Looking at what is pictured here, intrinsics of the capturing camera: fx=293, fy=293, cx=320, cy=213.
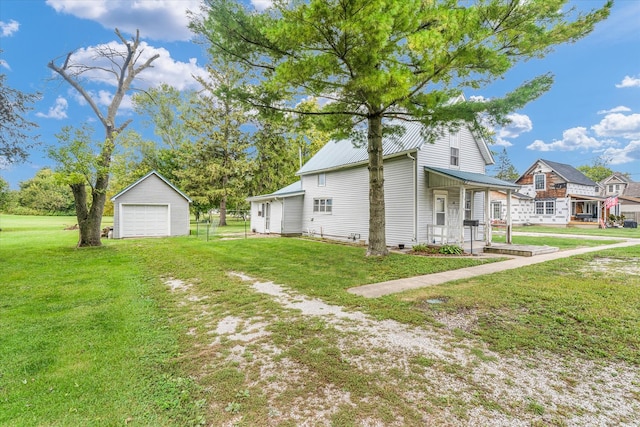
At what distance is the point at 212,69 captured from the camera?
91.0 feet

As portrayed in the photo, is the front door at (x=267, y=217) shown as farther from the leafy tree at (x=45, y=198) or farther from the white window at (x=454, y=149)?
the leafy tree at (x=45, y=198)

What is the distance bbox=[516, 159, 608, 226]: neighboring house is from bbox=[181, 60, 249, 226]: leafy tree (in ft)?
93.0

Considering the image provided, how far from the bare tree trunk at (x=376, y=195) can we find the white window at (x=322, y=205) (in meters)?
6.82

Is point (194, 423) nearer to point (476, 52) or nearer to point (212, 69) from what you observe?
point (476, 52)

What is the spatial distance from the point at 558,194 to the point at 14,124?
39598 mm

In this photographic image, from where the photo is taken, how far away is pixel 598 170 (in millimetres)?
53062

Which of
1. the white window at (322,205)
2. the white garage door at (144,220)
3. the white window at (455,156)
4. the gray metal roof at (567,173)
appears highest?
the gray metal roof at (567,173)

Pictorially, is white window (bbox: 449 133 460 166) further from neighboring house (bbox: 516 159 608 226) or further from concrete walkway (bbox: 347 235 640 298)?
neighboring house (bbox: 516 159 608 226)

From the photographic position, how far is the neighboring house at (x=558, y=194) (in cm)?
2911

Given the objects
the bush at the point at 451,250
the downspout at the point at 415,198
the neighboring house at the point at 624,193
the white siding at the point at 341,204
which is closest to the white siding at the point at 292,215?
the white siding at the point at 341,204

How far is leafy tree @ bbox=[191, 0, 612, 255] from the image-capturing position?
713 centimetres

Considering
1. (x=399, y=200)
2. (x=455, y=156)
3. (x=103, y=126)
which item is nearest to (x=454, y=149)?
(x=455, y=156)

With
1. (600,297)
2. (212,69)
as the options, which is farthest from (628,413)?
(212,69)

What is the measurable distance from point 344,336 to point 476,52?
27.0ft
